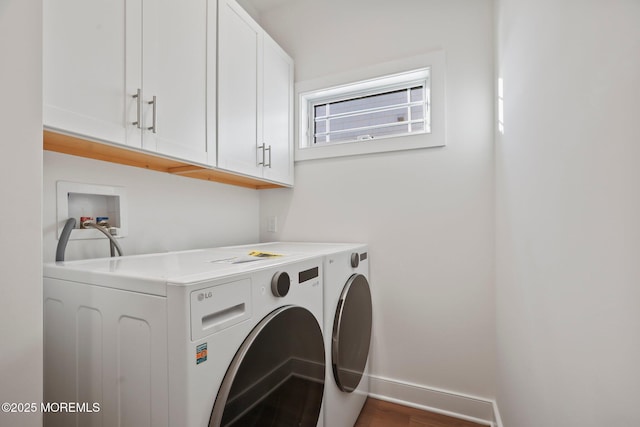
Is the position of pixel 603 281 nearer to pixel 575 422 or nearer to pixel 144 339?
pixel 575 422

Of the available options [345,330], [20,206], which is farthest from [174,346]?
[345,330]

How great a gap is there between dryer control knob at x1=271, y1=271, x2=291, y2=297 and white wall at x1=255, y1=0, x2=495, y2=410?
1077 mm

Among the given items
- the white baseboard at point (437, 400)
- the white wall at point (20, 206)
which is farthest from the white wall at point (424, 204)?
the white wall at point (20, 206)

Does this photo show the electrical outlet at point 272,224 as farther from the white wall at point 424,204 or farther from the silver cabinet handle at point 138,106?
the silver cabinet handle at point 138,106

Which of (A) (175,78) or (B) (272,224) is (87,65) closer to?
(A) (175,78)

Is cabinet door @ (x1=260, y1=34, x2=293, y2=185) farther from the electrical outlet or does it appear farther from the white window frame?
the electrical outlet

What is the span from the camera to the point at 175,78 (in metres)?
1.22

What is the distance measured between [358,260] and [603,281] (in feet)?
3.73

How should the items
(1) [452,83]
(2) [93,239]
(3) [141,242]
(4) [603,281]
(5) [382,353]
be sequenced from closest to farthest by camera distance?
1. (4) [603,281]
2. (2) [93,239]
3. (3) [141,242]
4. (1) [452,83]
5. (5) [382,353]

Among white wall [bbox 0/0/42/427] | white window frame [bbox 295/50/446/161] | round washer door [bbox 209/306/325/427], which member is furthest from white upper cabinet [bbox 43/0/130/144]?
white window frame [bbox 295/50/446/161]

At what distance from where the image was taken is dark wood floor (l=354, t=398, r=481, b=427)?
1.61m

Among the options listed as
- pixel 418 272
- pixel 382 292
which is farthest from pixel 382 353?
pixel 418 272

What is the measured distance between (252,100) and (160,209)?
0.77 meters

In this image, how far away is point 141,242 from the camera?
141 centimetres
